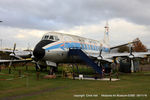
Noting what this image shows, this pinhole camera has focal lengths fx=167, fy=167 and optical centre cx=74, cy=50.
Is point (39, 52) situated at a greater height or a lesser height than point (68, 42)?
lesser

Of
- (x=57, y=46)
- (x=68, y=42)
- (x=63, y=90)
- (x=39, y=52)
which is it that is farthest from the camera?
(x=68, y=42)

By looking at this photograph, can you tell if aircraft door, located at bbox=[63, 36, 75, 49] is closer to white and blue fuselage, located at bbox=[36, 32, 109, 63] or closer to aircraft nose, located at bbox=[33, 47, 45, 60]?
white and blue fuselage, located at bbox=[36, 32, 109, 63]

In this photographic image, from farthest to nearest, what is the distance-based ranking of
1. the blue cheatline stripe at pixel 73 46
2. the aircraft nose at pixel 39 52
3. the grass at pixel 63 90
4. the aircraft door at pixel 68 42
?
the aircraft door at pixel 68 42
the blue cheatline stripe at pixel 73 46
the aircraft nose at pixel 39 52
the grass at pixel 63 90

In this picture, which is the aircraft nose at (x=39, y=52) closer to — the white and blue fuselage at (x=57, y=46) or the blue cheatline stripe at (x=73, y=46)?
the white and blue fuselage at (x=57, y=46)

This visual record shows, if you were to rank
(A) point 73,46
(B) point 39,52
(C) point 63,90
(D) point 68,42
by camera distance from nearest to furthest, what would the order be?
1. (C) point 63,90
2. (B) point 39,52
3. (D) point 68,42
4. (A) point 73,46

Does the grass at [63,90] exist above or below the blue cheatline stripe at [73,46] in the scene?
below

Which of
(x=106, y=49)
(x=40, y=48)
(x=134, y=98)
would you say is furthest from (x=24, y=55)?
(x=134, y=98)

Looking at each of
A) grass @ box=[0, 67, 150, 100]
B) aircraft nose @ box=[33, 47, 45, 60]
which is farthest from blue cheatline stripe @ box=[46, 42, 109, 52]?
grass @ box=[0, 67, 150, 100]

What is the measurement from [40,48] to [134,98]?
40.3 ft

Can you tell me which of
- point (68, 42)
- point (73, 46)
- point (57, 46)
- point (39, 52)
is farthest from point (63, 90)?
point (73, 46)

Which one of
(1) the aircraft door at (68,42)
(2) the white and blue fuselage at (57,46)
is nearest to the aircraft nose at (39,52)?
(2) the white and blue fuselage at (57,46)

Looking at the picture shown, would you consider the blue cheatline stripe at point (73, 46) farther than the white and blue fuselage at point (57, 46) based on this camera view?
Yes

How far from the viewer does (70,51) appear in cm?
2166

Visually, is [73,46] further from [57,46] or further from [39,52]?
[39,52]
